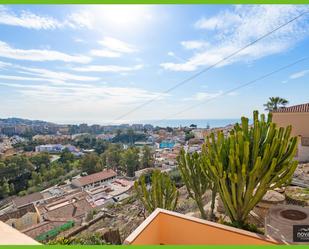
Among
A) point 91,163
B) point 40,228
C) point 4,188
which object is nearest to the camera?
point 40,228

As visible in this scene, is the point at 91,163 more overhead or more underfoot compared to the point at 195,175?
more underfoot

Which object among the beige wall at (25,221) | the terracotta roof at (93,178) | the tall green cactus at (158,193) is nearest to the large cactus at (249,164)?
the tall green cactus at (158,193)

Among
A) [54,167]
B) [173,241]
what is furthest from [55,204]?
[173,241]

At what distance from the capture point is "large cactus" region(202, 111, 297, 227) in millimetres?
3807

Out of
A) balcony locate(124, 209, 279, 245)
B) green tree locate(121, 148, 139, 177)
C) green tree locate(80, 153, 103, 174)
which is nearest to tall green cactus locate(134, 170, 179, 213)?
balcony locate(124, 209, 279, 245)

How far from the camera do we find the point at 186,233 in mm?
3383

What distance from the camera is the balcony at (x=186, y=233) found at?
9.89ft

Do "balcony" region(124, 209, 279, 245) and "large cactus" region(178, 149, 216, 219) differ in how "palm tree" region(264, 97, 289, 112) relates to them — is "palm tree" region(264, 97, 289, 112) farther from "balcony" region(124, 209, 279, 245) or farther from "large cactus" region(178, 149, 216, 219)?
"balcony" region(124, 209, 279, 245)

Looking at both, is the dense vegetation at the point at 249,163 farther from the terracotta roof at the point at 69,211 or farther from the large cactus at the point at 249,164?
the terracotta roof at the point at 69,211

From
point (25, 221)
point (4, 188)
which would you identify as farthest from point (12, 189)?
point (25, 221)

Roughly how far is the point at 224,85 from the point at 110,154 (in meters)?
25.2

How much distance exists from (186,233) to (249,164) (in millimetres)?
1594

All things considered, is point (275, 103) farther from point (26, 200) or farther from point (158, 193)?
point (26, 200)

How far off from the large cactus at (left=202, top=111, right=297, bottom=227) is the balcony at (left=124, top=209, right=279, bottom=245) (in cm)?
95
